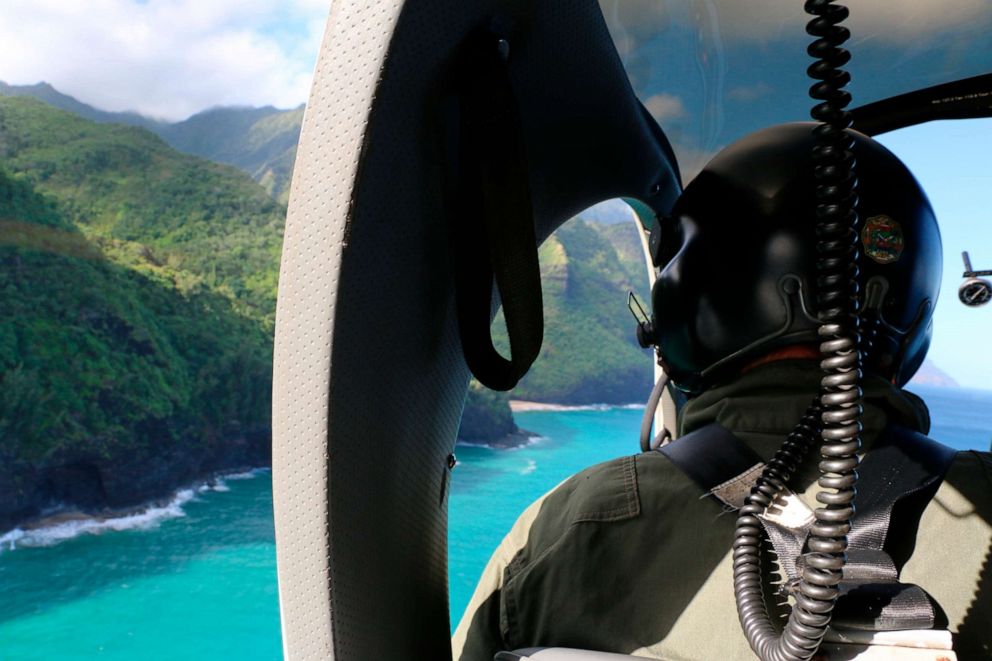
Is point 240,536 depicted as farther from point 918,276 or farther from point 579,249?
point 918,276

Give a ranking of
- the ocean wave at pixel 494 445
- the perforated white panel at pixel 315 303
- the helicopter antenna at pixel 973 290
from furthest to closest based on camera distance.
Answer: the ocean wave at pixel 494 445 → the helicopter antenna at pixel 973 290 → the perforated white panel at pixel 315 303

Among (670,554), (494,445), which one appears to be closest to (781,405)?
(670,554)

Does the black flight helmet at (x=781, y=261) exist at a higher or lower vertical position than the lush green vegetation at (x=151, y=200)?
lower

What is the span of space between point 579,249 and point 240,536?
1413 cm

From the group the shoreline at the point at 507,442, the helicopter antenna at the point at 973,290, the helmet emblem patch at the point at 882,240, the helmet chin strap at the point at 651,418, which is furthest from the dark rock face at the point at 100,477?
the helmet emblem patch at the point at 882,240

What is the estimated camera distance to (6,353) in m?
16.0

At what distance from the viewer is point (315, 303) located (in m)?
0.51

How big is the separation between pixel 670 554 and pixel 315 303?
0.51 metres

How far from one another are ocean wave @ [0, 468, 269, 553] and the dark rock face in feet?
0.64

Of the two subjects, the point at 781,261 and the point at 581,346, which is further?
the point at 581,346

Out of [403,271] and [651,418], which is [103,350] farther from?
[403,271]

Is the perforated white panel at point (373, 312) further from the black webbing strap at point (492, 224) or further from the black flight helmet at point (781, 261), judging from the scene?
the black flight helmet at point (781, 261)

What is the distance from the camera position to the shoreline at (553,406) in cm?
2208

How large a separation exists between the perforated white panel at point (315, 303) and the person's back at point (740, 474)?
13.6 inches
